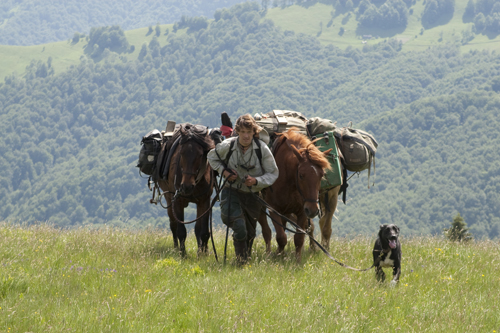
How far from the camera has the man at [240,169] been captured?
7281mm

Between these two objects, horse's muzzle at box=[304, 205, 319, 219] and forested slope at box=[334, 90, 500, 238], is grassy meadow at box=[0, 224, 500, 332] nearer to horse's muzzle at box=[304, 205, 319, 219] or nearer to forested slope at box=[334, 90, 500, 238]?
horse's muzzle at box=[304, 205, 319, 219]

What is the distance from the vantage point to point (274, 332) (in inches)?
189

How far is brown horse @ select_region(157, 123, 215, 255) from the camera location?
8.05 m

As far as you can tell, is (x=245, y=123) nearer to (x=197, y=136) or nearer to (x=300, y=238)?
(x=197, y=136)

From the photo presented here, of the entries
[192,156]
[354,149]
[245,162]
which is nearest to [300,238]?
[245,162]

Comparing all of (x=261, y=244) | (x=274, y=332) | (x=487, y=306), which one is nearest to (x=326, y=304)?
(x=274, y=332)

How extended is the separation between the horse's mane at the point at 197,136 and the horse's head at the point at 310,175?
68.1 inches

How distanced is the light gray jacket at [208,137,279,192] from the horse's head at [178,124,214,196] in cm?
66

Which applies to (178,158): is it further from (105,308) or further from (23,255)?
(105,308)

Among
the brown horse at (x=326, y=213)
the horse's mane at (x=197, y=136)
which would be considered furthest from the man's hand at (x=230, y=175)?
the brown horse at (x=326, y=213)

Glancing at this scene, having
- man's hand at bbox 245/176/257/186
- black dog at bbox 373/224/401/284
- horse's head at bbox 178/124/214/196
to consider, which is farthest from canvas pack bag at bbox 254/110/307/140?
black dog at bbox 373/224/401/284

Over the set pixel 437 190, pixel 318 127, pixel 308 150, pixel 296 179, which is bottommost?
pixel 437 190

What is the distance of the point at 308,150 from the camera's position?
7.38 metres

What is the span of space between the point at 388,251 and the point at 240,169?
2.43 meters
